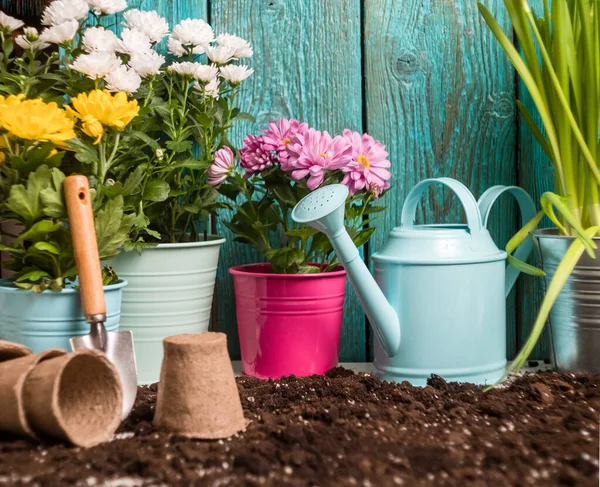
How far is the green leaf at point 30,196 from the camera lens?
996 mm

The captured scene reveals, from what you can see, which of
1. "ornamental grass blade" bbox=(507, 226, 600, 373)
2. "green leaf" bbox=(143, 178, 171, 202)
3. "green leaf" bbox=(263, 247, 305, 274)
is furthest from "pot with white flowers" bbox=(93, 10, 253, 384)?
"ornamental grass blade" bbox=(507, 226, 600, 373)

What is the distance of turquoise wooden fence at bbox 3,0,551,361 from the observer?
4.52 ft

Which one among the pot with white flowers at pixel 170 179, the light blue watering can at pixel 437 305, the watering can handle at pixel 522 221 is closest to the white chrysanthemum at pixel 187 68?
the pot with white flowers at pixel 170 179

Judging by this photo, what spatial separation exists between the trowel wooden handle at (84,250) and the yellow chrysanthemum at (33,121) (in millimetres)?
73

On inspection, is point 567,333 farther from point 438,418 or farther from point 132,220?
point 132,220

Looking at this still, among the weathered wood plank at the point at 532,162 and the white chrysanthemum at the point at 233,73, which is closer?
the white chrysanthemum at the point at 233,73

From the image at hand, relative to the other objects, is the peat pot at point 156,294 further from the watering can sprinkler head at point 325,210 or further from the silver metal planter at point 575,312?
the silver metal planter at point 575,312

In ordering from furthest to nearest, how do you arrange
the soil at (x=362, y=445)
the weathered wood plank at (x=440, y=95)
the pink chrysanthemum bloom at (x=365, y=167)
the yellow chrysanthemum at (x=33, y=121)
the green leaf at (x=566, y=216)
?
the weathered wood plank at (x=440, y=95)
the pink chrysanthemum bloom at (x=365, y=167)
the green leaf at (x=566, y=216)
the yellow chrysanthemum at (x=33, y=121)
the soil at (x=362, y=445)

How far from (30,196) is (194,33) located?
A: 0.42 meters

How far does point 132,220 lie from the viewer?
109 centimetres

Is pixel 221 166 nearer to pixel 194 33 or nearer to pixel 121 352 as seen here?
pixel 194 33

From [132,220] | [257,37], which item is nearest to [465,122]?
[257,37]

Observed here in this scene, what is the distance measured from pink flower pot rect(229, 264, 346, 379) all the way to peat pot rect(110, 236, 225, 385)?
9 cm

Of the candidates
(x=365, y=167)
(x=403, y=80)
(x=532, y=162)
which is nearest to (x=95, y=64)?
(x=365, y=167)
